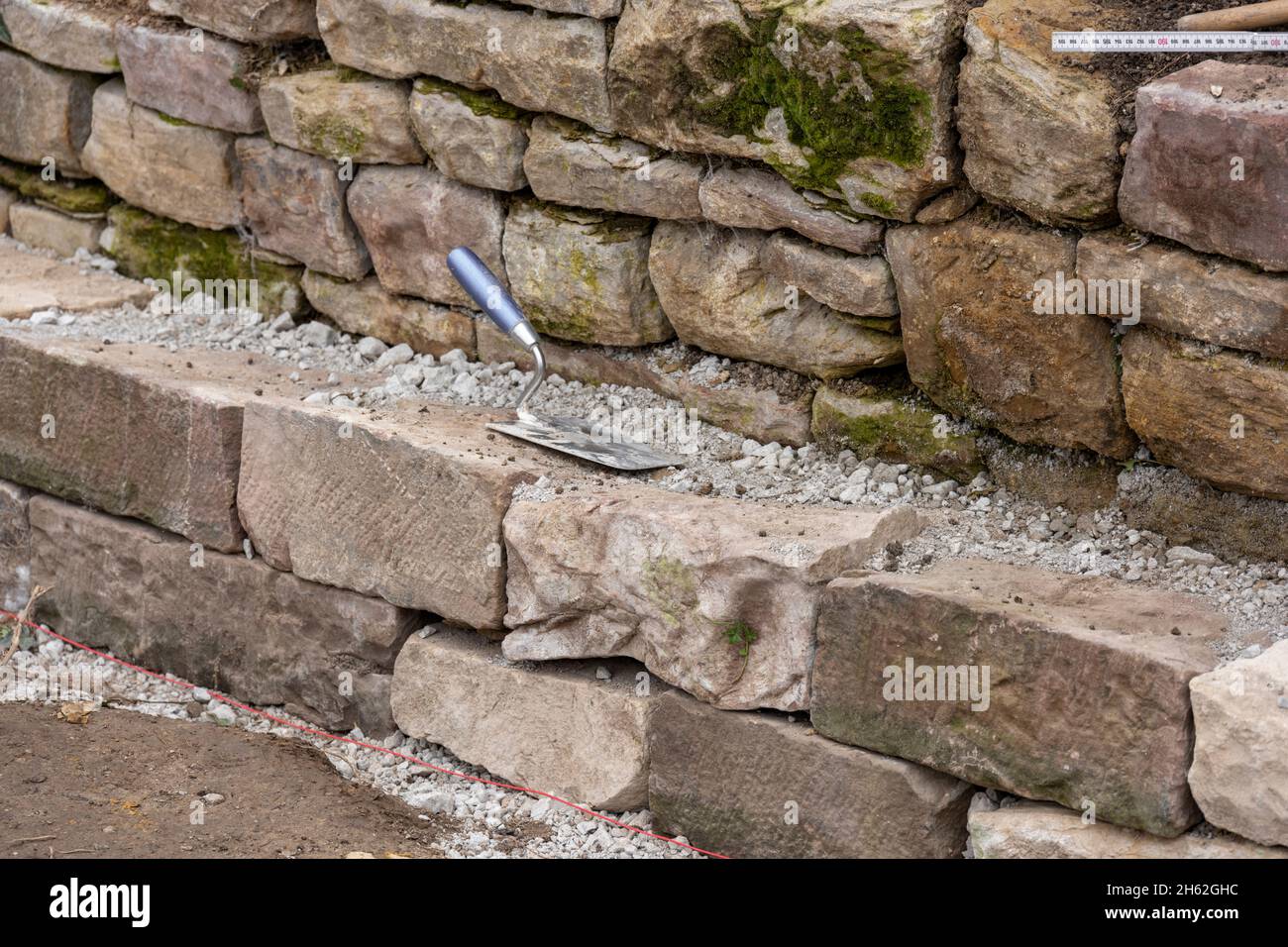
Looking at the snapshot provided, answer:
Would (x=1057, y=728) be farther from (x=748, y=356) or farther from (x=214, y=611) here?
(x=214, y=611)

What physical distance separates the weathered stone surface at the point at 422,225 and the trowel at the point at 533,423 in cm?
32

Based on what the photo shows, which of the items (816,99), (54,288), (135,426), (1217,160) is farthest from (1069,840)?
(54,288)

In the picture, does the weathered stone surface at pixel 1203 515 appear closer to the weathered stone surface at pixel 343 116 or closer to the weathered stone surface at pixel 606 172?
the weathered stone surface at pixel 606 172

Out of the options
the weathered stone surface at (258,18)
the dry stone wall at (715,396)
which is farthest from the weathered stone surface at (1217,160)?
the weathered stone surface at (258,18)

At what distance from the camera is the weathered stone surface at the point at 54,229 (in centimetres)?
589

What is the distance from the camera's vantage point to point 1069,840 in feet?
11.0

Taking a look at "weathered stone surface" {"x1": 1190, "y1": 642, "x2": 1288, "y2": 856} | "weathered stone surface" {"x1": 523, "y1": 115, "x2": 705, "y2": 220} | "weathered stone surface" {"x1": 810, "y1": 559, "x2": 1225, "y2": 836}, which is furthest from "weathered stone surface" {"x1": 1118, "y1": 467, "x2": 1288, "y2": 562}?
"weathered stone surface" {"x1": 523, "y1": 115, "x2": 705, "y2": 220}

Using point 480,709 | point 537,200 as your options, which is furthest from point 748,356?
point 480,709

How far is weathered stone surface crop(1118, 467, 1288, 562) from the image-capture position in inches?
143

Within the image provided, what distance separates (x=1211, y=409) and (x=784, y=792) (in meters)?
1.31

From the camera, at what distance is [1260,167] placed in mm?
3279

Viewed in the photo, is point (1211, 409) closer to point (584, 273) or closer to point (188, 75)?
point (584, 273)

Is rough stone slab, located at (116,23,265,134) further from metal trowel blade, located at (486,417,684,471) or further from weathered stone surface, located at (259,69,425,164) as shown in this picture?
metal trowel blade, located at (486,417,684,471)

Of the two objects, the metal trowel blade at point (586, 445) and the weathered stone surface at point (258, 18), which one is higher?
the weathered stone surface at point (258, 18)
